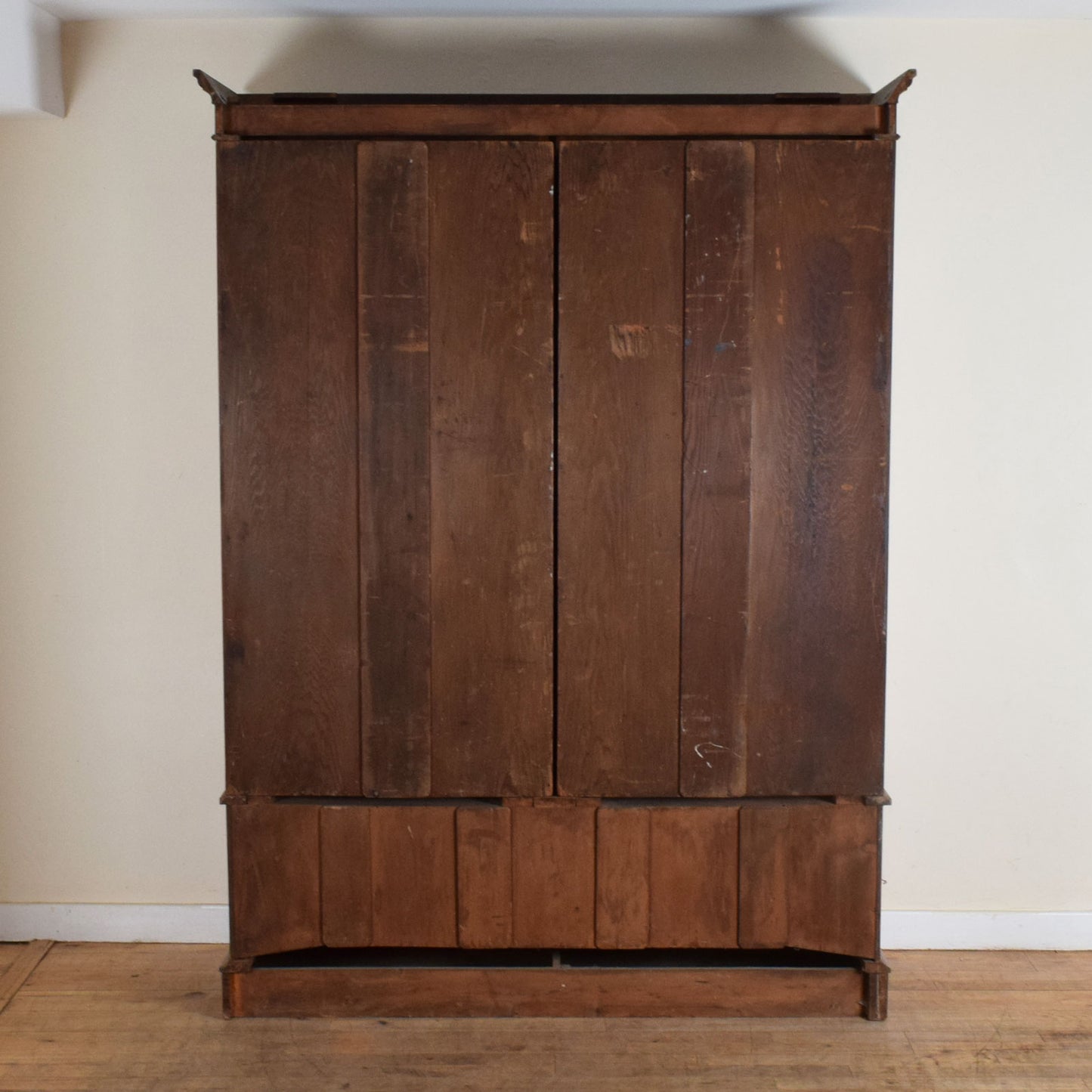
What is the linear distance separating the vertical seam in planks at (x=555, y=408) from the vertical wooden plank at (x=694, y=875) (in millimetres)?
283

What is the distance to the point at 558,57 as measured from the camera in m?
2.50

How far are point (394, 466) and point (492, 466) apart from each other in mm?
218

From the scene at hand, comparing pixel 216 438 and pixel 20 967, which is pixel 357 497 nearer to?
pixel 216 438

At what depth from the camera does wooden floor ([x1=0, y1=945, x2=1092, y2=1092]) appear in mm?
2090

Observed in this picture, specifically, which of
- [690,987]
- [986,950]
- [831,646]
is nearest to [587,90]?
[831,646]

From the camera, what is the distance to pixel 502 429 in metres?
2.19

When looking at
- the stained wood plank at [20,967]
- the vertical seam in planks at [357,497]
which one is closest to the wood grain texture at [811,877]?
the vertical seam in planks at [357,497]

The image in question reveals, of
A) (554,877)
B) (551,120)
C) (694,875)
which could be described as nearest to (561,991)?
(554,877)

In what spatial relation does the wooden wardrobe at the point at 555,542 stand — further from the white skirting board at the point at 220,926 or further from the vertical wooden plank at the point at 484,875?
the white skirting board at the point at 220,926

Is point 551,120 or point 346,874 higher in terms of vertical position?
point 551,120

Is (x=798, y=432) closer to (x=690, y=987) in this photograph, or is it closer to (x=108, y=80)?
(x=690, y=987)

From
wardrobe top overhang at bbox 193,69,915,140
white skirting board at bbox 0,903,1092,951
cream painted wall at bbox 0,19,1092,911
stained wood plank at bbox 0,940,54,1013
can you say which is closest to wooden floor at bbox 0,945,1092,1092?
stained wood plank at bbox 0,940,54,1013

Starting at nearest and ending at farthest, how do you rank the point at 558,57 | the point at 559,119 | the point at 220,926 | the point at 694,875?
the point at 559,119 < the point at 694,875 < the point at 558,57 < the point at 220,926

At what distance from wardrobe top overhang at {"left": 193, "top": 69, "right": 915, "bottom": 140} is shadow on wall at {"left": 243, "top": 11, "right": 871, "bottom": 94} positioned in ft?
1.32
